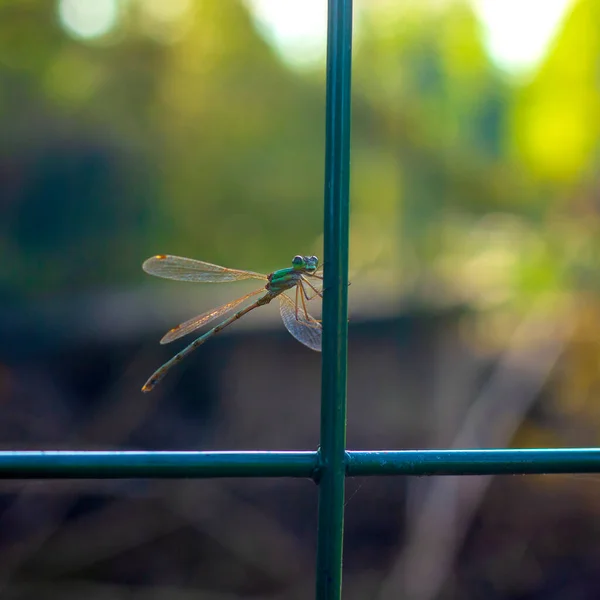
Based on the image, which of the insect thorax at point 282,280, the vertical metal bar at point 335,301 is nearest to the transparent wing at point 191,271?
the insect thorax at point 282,280

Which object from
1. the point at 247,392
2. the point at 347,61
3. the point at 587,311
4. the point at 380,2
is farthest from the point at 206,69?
the point at 347,61

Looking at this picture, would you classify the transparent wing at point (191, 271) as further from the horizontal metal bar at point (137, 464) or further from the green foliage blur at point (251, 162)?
the green foliage blur at point (251, 162)

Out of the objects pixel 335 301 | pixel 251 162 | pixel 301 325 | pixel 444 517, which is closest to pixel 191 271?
pixel 301 325

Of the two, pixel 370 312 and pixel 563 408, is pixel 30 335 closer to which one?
pixel 370 312

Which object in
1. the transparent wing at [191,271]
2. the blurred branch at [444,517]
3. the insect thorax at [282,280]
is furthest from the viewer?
the blurred branch at [444,517]

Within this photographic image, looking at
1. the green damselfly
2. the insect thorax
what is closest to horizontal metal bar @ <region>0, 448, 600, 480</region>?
the green damselfly

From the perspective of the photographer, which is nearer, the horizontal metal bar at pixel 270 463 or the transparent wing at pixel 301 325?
the horizontal metal bar at pixel 270 463

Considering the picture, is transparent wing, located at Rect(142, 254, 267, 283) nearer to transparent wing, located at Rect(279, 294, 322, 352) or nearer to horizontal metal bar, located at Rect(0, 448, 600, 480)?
transparent wing, located at Rect(279, 294, 322, 352)

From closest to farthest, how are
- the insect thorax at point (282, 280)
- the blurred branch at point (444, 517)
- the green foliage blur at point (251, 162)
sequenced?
1. the insect thorax at point (282, 280)
2. the blurred branch at point (444, 517)
3. the green foliage blur at point (251, 162)
